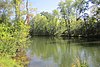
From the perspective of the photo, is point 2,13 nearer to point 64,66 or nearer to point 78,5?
point 64,66

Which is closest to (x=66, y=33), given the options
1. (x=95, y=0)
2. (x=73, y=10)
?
(x=73, y=10)

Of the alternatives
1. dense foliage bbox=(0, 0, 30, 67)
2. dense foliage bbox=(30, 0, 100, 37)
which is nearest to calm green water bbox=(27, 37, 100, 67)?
dense foliage bbox=(0, 0, 30, 67)

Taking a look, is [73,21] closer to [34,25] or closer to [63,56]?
[34,25]

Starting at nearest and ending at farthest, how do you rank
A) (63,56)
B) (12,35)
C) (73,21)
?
(12,35) < (63,56) < (73,21)

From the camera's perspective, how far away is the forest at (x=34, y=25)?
664 inches

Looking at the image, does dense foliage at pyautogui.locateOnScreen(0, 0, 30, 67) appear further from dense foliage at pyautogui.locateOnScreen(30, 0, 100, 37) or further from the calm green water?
dense foliage at pyautogui.locateOnScreen(30, 0, 100, 37)

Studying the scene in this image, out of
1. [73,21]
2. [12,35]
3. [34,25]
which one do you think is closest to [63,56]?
[12,35]

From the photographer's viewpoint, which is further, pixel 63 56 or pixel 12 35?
pixel 63 56

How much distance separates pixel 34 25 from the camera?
344ft

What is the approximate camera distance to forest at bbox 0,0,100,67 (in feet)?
55.3

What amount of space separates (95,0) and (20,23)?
37.5 m

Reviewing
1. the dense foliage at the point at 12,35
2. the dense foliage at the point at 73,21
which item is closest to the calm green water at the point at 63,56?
the dense foliage at the point at 12,35

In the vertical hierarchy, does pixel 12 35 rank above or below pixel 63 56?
above

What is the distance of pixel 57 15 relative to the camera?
8544cm
